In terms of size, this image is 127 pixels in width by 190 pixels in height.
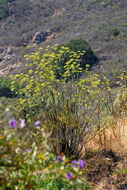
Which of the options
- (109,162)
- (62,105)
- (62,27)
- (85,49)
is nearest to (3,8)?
(62,27)

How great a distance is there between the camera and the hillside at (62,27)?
2297 cm

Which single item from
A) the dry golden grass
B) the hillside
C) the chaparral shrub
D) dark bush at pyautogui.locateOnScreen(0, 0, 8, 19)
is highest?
the chaparral shrub

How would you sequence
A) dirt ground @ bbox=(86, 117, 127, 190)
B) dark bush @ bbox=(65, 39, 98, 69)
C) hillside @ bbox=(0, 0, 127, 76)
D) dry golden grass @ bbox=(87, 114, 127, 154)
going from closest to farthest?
dirt ground @ bbox=(86, 117, 127, 190)
dry golden grass @ bbox=(87, 114, 127, 154)
dark bush @ bbox=(65, 39, 98, 69)
hillside @ bbox=(0, 0, 127, 76)

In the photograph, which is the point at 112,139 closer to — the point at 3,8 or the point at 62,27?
the point at 62,27

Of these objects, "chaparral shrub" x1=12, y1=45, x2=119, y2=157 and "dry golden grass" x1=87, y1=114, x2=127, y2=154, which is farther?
"dry golden grass" x1=87, y1=114, x2=127, y2=154

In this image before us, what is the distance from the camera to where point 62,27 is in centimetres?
2873

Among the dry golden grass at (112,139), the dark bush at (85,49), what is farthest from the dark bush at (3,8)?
the dry golden grass at (112,139)

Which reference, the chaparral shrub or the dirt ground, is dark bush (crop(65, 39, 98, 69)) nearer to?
the dirt ground

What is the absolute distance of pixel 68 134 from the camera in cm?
447

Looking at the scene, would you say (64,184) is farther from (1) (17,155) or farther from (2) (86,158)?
(1) (17,155)

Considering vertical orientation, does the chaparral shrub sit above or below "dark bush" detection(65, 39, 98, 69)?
above

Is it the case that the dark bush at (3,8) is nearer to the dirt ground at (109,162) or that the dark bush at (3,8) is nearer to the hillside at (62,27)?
the hillside at (62,27)

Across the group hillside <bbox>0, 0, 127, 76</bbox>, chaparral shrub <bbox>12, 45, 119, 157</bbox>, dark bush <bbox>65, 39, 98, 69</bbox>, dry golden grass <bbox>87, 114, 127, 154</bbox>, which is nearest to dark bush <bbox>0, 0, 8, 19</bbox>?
hillside <bbox>0, 0, 127, 76</bbox>

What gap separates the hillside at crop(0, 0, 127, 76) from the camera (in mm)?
22969
